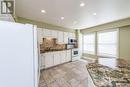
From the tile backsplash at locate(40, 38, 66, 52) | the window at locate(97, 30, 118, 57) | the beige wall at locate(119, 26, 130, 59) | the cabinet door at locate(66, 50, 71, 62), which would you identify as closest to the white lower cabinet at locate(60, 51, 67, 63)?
the cabinet door at locate(66, 50, 71, 62)

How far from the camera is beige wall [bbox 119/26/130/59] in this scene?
14.1 feet

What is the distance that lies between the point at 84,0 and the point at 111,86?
2.25 m

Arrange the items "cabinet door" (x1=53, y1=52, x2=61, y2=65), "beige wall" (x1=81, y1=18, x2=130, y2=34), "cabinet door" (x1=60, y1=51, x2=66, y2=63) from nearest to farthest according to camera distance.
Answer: "beige wall" (x1=81, y1=18, x2=130, y2=34), "cabinet door" (x1=53, y1=52, x2=61, y2=65), "cabinet door" (x1=60, y1=51, x2=66, y2=63)

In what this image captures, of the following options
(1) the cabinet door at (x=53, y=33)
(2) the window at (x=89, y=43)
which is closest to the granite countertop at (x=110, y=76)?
(1) the cabinet door at (x=53, y=33)

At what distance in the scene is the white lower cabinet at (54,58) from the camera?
441cm

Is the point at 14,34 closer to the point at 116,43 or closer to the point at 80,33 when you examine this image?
the point at 116,43

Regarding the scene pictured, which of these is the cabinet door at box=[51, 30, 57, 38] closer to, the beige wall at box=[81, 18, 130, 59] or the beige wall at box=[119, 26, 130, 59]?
the beige wall at box=[81, 18, 130, 59]

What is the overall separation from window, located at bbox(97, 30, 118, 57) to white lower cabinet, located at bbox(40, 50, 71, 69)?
2.18m

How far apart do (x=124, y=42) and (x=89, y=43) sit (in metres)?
2.69

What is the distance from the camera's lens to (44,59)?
445 cm

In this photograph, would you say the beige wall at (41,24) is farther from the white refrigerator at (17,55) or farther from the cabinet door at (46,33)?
the white refrigerator at (17,55)

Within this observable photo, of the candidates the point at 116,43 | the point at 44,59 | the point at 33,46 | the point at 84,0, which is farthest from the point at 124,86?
the point at 116,43

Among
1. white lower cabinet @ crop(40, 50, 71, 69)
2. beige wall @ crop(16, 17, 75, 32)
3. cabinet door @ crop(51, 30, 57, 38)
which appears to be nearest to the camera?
beige wall @ crop(16, 17, 75, 32)

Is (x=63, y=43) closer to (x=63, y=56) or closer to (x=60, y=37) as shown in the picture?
(x=60, y=37)
